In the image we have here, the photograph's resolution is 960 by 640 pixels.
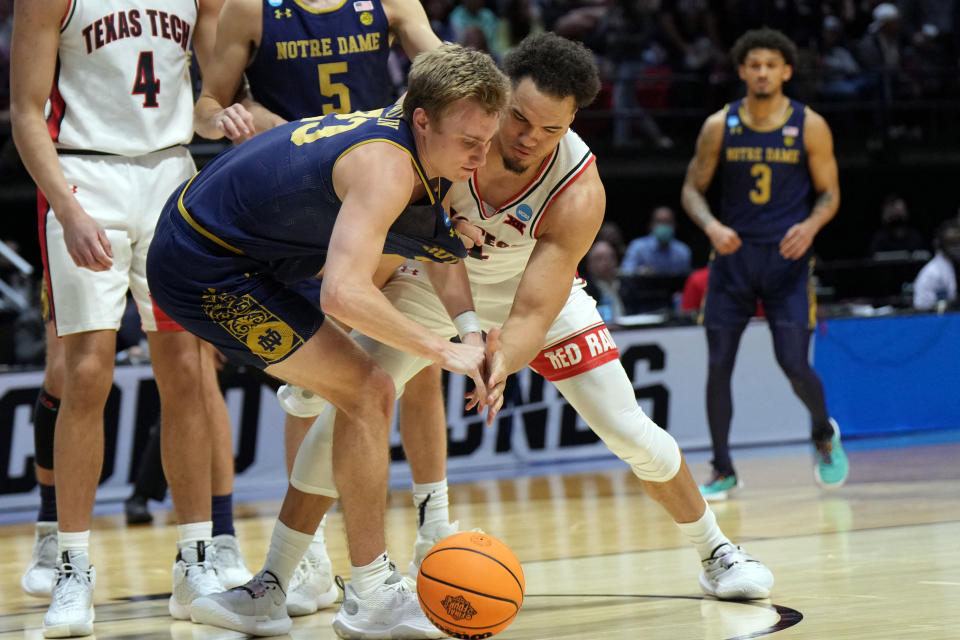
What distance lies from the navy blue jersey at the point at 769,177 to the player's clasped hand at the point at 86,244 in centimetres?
403

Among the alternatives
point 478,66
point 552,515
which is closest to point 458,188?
point 478,66

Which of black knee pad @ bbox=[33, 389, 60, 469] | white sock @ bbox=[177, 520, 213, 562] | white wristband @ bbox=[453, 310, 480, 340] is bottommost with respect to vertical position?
white sock @ bbox=[177, 520, 213, 562]

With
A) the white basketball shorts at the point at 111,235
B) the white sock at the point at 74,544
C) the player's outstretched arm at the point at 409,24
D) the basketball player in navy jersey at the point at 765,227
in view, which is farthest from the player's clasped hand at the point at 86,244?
the basketball player in navy jersey at the point at 765,227

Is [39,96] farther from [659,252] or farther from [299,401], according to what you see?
[659,252]

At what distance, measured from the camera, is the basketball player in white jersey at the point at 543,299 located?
11.7 ft

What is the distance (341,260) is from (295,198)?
383mm

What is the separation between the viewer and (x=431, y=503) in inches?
175

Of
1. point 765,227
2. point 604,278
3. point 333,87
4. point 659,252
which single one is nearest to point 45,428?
point 333,87

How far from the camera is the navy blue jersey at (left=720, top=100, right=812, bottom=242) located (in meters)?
6.82

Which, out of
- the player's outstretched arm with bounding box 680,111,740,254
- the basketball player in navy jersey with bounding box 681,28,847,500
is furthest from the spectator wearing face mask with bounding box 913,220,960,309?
the player's outstretched arm with bounding box 680,111,740,254

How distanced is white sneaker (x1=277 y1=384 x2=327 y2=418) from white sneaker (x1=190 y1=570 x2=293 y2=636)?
0.75 m

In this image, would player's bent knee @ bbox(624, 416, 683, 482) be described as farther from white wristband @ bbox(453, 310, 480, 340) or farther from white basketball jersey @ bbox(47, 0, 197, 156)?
white basketball jersey @ bbox(47, 0, 197, 156)

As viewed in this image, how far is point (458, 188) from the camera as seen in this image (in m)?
3.94

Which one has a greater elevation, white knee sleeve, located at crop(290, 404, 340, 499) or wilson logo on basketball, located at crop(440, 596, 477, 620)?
white knee sleeve, located at crop(290, 404, 340, 499)
